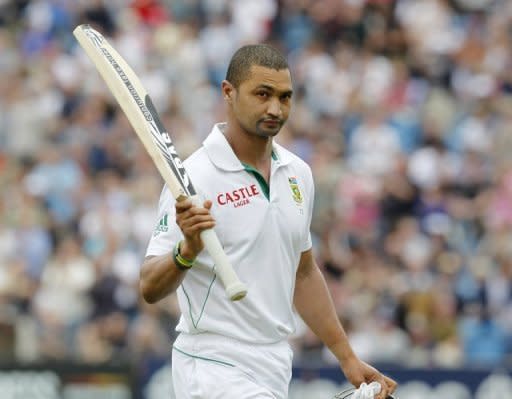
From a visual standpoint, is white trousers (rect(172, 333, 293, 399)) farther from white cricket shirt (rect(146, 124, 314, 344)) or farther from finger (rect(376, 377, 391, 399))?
finger (rect(376, 377, 391, 399))

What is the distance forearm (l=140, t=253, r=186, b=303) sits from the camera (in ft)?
20.2

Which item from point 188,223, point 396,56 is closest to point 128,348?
point 396,56

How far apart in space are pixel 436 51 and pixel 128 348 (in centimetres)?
567

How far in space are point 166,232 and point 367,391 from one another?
4.05 feet

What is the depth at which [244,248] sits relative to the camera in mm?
6520

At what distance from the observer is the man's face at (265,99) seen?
650cm

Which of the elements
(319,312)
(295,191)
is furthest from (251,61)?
(319,312)

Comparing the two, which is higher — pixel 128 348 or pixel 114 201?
pixel 114 201

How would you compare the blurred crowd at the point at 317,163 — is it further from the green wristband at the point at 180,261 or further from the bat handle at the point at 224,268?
the bat handle at the point at 224,268

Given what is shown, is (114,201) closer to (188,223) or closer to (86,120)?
(86,120)

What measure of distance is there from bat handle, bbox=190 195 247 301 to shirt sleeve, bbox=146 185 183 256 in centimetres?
39

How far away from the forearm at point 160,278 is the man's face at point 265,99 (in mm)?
737

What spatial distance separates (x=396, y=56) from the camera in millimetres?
17938

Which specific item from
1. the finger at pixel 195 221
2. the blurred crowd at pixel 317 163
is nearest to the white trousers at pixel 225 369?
the finger at pixel 195 221
